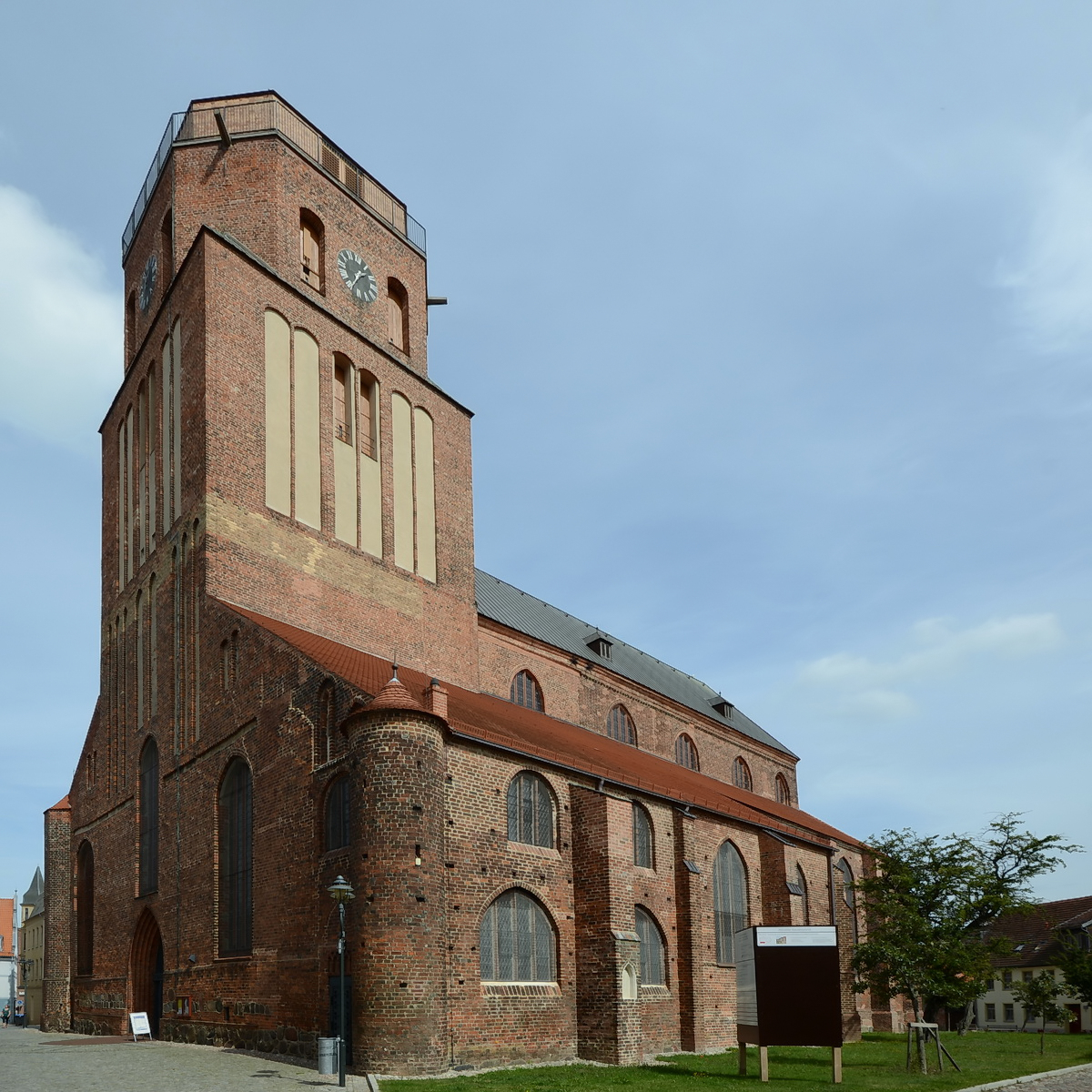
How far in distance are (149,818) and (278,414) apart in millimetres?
10187

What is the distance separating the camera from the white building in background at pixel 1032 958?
2418 inches

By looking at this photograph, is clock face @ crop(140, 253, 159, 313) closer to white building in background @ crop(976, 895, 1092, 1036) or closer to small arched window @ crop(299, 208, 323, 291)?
small arched window @ crop(299, 208, 323, 291)

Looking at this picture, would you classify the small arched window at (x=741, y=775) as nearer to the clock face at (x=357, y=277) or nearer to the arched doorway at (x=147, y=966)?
the clock face at (x=357, y=277)

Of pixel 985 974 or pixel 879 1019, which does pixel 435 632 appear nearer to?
pixel 985 974

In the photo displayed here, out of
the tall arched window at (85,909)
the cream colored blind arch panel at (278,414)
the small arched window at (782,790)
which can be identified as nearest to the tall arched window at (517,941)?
the cream colored blind arch panel at (278,414)

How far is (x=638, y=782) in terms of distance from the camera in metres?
26.1

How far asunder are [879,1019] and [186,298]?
29499mm

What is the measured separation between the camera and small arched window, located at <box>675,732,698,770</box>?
42969 millimetres

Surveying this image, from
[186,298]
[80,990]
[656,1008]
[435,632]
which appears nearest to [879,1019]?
[656,1008]

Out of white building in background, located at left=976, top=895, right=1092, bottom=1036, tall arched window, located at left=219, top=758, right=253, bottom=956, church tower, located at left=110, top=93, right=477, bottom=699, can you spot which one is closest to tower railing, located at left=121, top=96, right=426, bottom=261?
church tower, located at left=110, top=93, right=477, bottom=699

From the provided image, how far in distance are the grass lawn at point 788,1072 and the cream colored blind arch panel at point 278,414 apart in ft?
46.3

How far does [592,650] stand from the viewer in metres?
40.3

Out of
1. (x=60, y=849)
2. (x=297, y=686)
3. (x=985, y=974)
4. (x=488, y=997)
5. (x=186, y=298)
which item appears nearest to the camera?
(x=488, y=997)

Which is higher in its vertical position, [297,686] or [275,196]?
[275,196]
